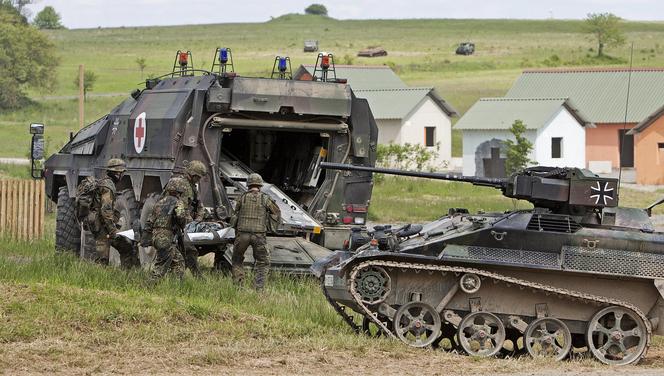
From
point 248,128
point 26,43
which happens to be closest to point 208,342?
point 248,128

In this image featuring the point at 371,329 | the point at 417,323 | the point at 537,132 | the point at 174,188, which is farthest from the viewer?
the point at 537,132

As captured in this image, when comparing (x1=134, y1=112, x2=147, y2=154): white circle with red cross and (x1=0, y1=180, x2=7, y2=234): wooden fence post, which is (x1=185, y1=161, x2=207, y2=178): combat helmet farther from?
(x1=0, y1=180, x2=7, y2=234): wooden fence post

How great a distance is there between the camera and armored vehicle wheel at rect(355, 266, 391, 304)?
12891mm

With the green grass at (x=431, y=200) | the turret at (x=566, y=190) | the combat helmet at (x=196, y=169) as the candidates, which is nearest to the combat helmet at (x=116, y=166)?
the combat helmet at (x=196, y=169)

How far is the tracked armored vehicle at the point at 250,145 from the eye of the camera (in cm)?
1658

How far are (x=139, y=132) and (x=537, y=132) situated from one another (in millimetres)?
40082

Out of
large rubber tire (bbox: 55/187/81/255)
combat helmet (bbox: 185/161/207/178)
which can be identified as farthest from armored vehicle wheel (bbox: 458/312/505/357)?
large rubber tire (bbox: 55/187/81/255)

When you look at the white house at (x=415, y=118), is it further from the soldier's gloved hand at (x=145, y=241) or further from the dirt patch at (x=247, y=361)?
the dirt patch at (x=247, y=361)

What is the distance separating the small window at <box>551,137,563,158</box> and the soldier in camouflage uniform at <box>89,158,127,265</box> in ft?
139

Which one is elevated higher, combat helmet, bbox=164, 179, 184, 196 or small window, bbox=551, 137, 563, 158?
small window, bbox=551, 137, 563, 158

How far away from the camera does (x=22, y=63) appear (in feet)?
240

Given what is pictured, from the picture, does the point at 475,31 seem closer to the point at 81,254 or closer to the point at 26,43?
the point at 26,43

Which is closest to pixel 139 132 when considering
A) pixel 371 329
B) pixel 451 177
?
pixel 371 329

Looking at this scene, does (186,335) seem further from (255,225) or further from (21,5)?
(21,5)
